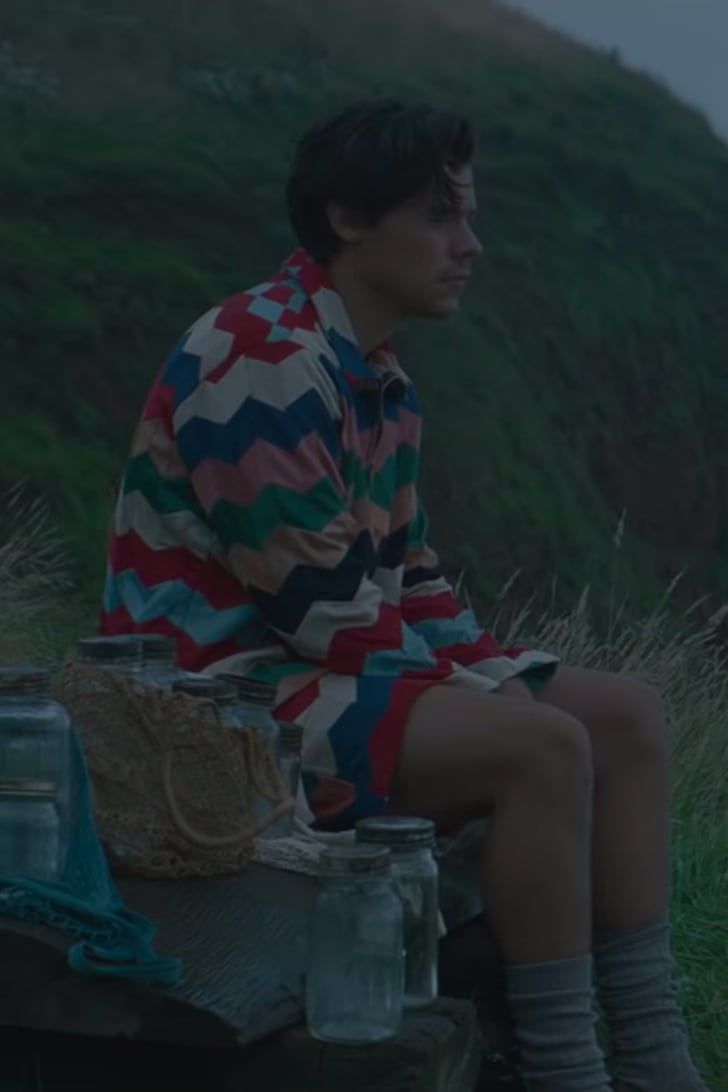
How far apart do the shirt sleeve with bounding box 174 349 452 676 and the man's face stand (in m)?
0.31

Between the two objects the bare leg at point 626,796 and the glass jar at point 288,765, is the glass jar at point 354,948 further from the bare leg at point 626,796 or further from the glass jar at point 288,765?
the bare leg at point 626,796

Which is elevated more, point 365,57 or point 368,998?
point 368,998

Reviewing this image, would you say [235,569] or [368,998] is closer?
[368,998]

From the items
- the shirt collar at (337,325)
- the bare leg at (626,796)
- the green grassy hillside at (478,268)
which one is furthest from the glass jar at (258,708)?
the green grassy hillside at (478,268)

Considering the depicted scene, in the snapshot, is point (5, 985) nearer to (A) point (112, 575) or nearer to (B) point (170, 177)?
(A) point (112, 575)

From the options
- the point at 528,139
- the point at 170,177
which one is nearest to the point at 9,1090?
the point at 170,177

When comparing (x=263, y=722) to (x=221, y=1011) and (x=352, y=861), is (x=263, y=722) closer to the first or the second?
(x=352, y=861)

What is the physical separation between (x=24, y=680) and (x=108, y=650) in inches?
8.5

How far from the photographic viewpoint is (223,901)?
3309 mm

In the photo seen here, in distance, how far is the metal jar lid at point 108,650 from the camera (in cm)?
340

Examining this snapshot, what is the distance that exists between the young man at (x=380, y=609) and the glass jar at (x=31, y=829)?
21.6 inches

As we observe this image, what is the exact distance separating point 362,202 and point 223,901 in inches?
50.1

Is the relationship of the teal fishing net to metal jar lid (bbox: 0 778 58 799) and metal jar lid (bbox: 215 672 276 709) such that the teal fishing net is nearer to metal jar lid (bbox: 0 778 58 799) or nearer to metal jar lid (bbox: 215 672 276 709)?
metal jar lid (bbox: 0 778 58 799)

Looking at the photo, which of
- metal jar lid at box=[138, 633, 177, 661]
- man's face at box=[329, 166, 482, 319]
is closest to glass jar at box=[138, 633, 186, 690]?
metal jar lid at box=[138, 633, 177, 661]
